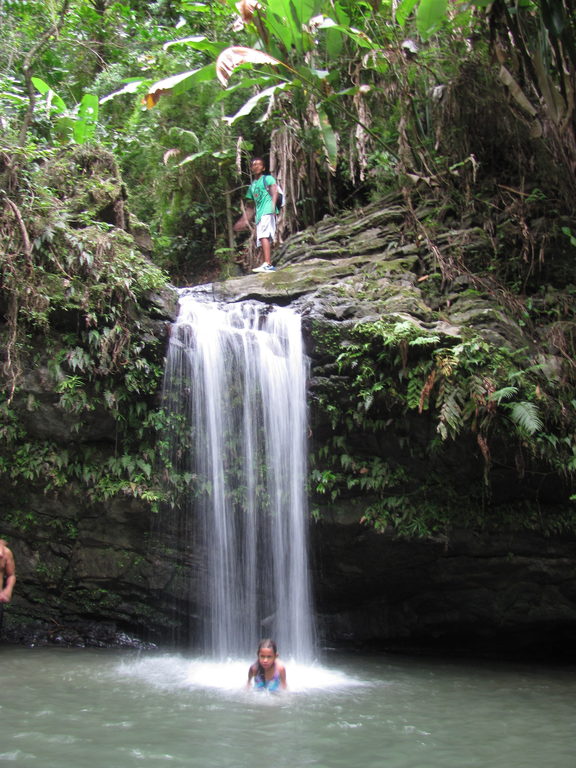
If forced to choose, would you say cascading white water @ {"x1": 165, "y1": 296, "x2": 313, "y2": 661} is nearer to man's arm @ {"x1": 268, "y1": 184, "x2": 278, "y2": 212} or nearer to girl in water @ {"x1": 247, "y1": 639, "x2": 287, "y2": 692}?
girl in water @ {"x1": 247, "y1": 639, "x2": 287, "y2": 692}

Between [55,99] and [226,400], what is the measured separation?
5.73 m

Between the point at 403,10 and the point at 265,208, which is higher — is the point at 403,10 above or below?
above

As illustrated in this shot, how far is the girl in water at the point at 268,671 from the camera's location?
583 cm

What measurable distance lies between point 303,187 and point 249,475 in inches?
254

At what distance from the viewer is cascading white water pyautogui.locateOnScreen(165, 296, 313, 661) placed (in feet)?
24.1

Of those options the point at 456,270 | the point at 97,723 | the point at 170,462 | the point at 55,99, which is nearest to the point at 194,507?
the point at 170,462

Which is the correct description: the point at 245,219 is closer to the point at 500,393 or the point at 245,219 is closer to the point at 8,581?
the point at 500,393

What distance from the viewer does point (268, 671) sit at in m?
5.89

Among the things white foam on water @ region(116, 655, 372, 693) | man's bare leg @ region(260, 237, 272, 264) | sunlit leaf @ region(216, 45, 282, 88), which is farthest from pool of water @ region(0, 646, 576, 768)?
sunlit leaf @ region(216, 45, 282, 88)

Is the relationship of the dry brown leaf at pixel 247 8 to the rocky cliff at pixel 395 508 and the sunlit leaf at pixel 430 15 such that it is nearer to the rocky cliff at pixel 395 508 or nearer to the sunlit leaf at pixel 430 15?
the sunlit leaf at pixel 430 15

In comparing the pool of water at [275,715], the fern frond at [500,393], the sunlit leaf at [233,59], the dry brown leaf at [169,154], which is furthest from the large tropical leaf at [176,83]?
the pool of water at [275,715]

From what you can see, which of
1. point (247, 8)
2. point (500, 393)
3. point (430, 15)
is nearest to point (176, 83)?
point (247, 8)

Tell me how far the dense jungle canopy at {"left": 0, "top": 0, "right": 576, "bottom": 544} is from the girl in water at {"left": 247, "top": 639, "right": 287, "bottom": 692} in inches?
82.4

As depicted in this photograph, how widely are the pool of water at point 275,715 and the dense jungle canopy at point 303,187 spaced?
6.70ft
